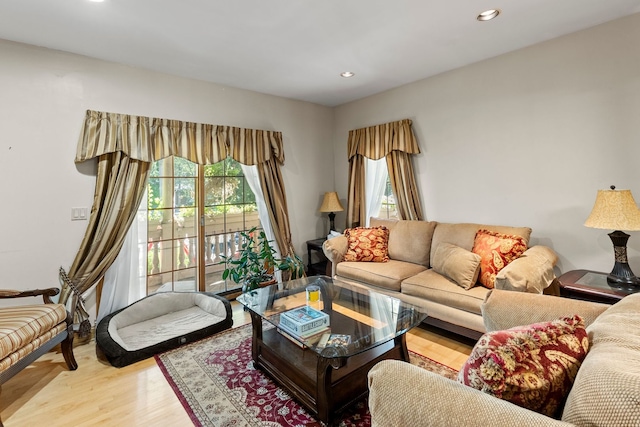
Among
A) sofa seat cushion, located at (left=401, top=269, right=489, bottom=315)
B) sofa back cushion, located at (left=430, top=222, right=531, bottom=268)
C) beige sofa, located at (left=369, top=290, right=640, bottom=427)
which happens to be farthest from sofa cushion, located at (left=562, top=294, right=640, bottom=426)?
sofa back cushion, located at (left=430, top=222, right=531, bottom=268)

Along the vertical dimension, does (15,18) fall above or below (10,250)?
above

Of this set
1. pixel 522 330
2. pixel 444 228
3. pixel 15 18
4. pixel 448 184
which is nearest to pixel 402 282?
pixel 444 228

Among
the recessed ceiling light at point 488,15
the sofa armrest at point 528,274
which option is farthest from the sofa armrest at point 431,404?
the recessed ceiling light at point 488,15

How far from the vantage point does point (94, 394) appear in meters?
2.00

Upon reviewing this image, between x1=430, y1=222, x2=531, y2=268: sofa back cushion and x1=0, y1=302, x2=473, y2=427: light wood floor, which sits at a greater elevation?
x1=430, y1=222, x2=531, y2=268: sofa back cushion

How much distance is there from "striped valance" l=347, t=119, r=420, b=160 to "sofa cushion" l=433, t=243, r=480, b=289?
4.72ft

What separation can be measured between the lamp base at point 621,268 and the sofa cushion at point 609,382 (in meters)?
1.56

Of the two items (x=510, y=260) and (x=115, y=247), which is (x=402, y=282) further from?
(x=115, y=247)

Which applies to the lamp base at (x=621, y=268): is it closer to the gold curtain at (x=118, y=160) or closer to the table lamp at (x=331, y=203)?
the table lamp at (x=331, y=203)

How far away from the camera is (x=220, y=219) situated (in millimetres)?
3770

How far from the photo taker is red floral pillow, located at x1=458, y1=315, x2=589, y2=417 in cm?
86

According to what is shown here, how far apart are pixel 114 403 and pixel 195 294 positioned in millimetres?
1367

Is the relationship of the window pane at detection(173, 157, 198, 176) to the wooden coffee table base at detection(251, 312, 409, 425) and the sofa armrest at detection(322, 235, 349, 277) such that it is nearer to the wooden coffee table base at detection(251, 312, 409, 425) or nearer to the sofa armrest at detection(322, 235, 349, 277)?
the sofa armrest at detection(322, 235, 349, 277)

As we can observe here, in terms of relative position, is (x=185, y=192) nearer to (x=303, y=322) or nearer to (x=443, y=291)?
(x=303, y=322)
